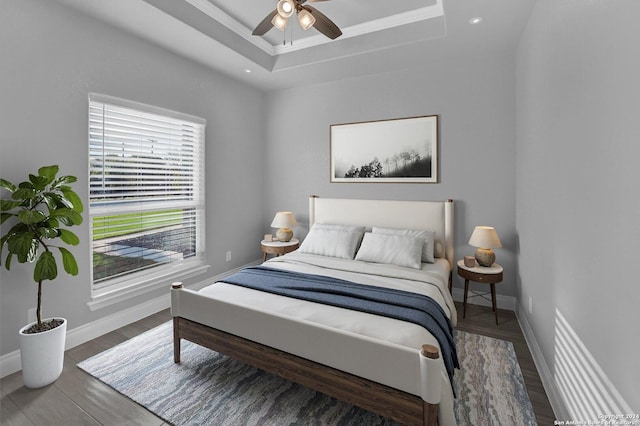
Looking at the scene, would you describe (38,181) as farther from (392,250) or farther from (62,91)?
(392,250)

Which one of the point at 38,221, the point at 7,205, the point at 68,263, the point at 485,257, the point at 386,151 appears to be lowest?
the point at 485,257

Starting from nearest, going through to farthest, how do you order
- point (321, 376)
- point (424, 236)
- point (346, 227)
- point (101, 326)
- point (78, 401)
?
point (321, 376)
point (78, 401)
point (101, 326)
point (424, 236)
point (346, 227)

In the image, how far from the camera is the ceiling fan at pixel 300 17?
2094 mm

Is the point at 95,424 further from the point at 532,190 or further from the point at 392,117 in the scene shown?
the point at 392,117

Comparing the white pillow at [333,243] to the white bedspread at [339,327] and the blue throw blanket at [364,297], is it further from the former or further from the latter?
the blue throw blanket at [364,297]

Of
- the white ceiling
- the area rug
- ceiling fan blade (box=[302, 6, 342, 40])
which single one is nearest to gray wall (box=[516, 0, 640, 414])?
the area rug

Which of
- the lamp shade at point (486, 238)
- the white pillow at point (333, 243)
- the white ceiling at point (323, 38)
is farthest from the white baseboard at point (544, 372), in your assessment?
the white ceiling at point (323, 38)

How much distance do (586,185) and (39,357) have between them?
11.0 feet

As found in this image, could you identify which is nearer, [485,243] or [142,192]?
[485,243]

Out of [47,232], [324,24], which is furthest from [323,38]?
[47,232]

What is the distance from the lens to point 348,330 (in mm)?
1783

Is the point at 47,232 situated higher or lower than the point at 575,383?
higher

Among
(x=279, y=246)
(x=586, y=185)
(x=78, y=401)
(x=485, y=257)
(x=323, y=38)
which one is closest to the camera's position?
(x=586, y=185)

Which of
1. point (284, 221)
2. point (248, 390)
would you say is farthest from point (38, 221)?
point (284, 221)
